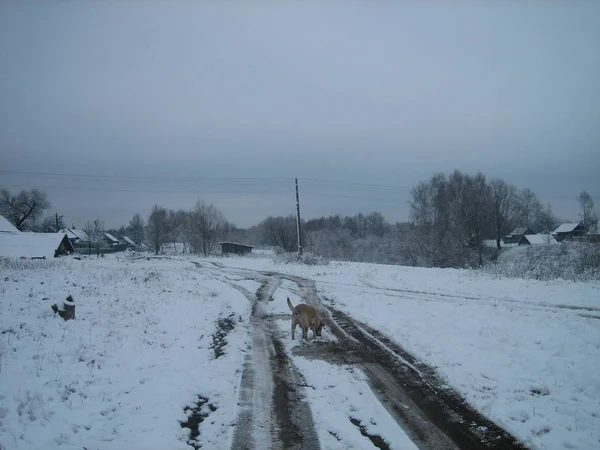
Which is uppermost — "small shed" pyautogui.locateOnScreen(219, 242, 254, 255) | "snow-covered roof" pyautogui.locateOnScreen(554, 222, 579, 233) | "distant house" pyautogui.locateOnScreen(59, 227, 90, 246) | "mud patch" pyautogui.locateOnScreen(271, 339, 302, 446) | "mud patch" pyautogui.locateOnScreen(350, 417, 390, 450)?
"distant house" pyautogui.locateOnScreen(59, 227, 90, 246)

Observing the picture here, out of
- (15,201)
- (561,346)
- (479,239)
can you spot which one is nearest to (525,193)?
(479,239)

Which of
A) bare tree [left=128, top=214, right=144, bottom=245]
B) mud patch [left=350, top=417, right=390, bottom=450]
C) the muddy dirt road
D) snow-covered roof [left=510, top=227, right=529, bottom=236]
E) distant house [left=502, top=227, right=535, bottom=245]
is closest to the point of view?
mud patch [left=350, top=417, right=390, bottom=450]

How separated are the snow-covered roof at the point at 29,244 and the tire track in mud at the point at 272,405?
47.4 m

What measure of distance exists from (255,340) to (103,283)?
1053 cm

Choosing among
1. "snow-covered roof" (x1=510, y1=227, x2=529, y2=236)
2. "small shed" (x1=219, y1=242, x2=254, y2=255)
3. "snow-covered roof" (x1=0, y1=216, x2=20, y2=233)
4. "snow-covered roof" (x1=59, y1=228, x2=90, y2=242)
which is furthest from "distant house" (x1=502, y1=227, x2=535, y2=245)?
"snow-covered roof" (x1=59, y1=228, x2=90, y2=242)

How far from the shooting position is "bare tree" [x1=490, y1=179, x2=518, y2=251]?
2370 inches

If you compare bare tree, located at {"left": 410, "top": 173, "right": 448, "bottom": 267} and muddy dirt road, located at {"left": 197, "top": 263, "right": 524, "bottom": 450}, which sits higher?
bare tree, located at {"left": 410, "top": 173, "right": 448, "bottom": 267}

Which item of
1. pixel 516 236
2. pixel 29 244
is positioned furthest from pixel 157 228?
pixel 516 236

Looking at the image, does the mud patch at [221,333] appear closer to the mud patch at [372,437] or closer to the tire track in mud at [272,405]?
the tire track in mud at [272,405]

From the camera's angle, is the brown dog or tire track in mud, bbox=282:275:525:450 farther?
the brown dog

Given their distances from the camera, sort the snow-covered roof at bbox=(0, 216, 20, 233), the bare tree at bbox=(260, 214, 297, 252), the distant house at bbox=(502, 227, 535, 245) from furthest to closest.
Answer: the distant house at bbox=(502, 227, 535, 245), the bare tree at bbox=(260, 214, 297, 252), the snow-covered roof at bbox=(0, 216, 20, 233)

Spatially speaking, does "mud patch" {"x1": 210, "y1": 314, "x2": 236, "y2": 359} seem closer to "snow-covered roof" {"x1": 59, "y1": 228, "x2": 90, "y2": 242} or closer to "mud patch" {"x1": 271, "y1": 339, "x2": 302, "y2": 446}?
"mud patch" {"x1": 271, "y1": 339, "x2": 302, "y2": 446}

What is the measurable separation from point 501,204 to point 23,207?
101 metres

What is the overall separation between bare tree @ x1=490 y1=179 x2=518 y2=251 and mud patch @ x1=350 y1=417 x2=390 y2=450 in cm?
6227
